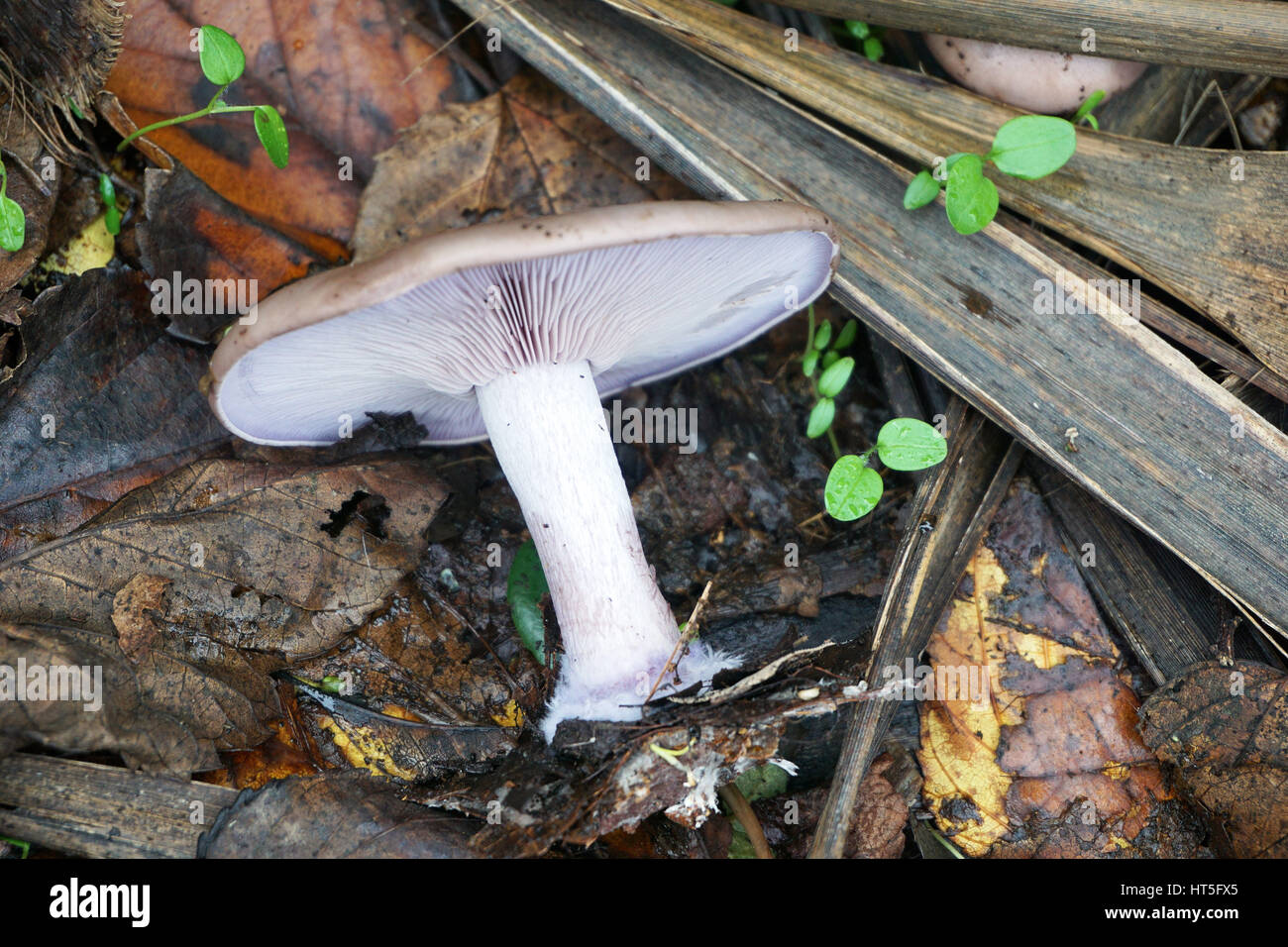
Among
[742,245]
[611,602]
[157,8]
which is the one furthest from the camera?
[157,8]

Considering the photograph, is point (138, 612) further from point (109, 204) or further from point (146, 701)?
point (109, 204)

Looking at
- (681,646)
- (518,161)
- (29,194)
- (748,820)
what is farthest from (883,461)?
(29,194)

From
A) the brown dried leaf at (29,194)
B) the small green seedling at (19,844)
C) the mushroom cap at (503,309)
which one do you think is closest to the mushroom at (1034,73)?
the mushroom cap at (503,309)

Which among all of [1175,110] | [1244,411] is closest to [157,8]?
[1175,110]

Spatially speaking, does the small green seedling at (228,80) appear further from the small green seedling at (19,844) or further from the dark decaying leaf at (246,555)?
the small green seedling at (19,844)

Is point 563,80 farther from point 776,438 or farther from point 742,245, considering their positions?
point 776,438
